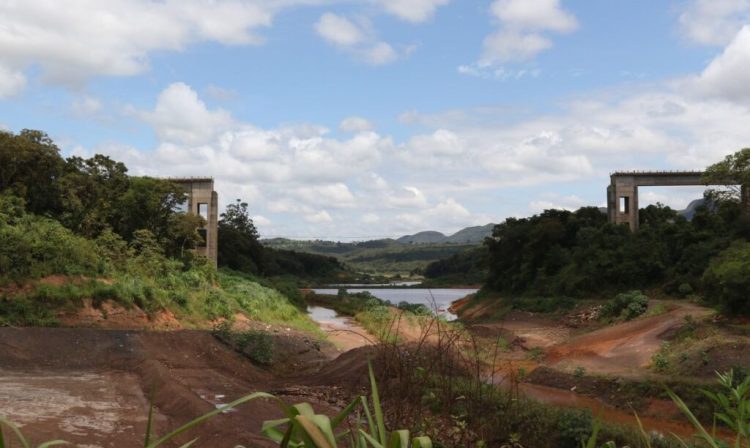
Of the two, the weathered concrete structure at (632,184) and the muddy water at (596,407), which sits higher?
the weathered concrete structure at (632,184)

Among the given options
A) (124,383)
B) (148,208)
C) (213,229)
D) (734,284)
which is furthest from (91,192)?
(734,284)

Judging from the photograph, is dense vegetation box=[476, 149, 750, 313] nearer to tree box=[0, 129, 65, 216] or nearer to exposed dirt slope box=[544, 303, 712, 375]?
exposed dirt slope box=[544, 303, 712, 375]

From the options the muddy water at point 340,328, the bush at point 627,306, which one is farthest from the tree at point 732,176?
the muddy water at point 340,328

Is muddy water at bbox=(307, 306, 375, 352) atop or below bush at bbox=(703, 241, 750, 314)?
below

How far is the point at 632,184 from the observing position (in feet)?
151

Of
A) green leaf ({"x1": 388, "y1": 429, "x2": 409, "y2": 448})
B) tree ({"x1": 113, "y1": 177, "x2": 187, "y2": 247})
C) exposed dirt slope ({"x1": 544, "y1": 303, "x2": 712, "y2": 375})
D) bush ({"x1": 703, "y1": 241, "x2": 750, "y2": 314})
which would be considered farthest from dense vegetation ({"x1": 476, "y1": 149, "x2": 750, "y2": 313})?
green leaf ({"x1": 388, "y1": 429, "x2": 409, "y2": 448})

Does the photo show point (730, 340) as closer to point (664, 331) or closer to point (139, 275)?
point (664, 331)

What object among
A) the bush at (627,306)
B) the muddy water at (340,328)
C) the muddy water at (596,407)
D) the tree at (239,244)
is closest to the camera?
the muddy water at (596,407)

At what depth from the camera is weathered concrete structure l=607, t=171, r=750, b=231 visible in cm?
4584

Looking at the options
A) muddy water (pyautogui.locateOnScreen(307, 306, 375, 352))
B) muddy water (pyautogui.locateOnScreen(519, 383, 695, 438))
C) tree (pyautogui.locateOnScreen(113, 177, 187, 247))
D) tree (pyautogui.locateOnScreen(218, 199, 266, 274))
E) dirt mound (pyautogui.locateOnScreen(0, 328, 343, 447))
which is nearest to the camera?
dirt mound (pyautogui.locateOnScreen(0, 328, 343, 447))

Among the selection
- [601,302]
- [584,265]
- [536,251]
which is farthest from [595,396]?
[536,251]

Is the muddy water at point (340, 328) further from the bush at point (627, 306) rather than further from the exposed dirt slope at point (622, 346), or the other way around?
the bush at point (627, 306)

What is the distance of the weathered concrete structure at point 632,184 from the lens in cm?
4584

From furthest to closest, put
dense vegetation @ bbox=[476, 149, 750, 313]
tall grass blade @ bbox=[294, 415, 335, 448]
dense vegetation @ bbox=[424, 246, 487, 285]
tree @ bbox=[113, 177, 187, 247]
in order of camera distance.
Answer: dense vegetation @ bbox=[424, 246, 487, 285]
tree @ bbox=[113, 177, 187, 247]
dense vegetation @ bbox=[476, 149, 750, 313]
tall grass blade @ bbox=[294, 415, 335, 448]
